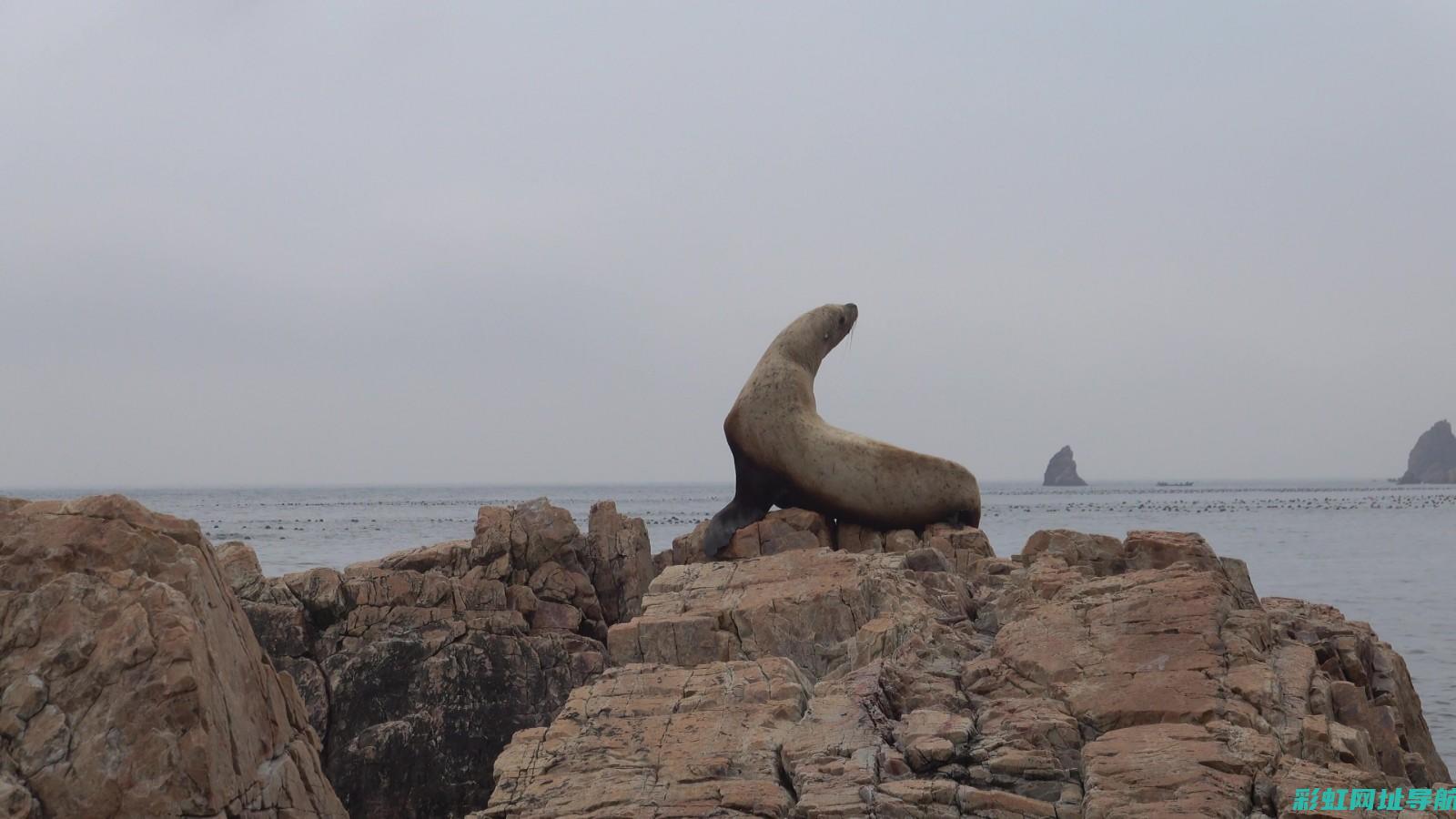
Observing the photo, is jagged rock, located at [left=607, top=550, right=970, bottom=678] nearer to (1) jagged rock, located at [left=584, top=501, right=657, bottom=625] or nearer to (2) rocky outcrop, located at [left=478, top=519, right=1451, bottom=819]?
(2) rocky outcrop, located at [left=478, top=519, right=1451, bottom=819]

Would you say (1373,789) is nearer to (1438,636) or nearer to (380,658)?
(380,658)

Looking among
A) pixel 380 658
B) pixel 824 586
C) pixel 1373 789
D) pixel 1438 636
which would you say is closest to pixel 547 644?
pixel 380 658

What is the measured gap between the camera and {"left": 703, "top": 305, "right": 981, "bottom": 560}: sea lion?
38.9 feet

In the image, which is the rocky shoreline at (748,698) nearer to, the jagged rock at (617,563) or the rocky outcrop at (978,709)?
the rocky outcrop at (978,709)

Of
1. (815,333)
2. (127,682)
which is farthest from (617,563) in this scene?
(127,682)

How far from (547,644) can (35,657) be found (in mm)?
5902

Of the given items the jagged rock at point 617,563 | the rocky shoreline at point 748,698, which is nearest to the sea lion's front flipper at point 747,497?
the jagged rock at point 617,563

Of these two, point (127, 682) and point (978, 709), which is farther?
point (978, 709)

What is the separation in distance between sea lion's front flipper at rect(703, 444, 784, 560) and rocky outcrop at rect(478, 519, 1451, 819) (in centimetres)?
397

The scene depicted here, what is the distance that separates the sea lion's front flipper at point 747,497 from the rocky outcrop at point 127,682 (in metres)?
7.16

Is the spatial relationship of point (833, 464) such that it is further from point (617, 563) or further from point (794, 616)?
point (794, 616)

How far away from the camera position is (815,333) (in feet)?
43.0

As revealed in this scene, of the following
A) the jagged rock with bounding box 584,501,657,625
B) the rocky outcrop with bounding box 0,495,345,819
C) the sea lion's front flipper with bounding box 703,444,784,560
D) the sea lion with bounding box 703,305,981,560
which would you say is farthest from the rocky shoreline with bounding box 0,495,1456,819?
the sea lion's front flipper with bounding box 703,444,784,560

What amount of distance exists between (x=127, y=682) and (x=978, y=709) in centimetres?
352
